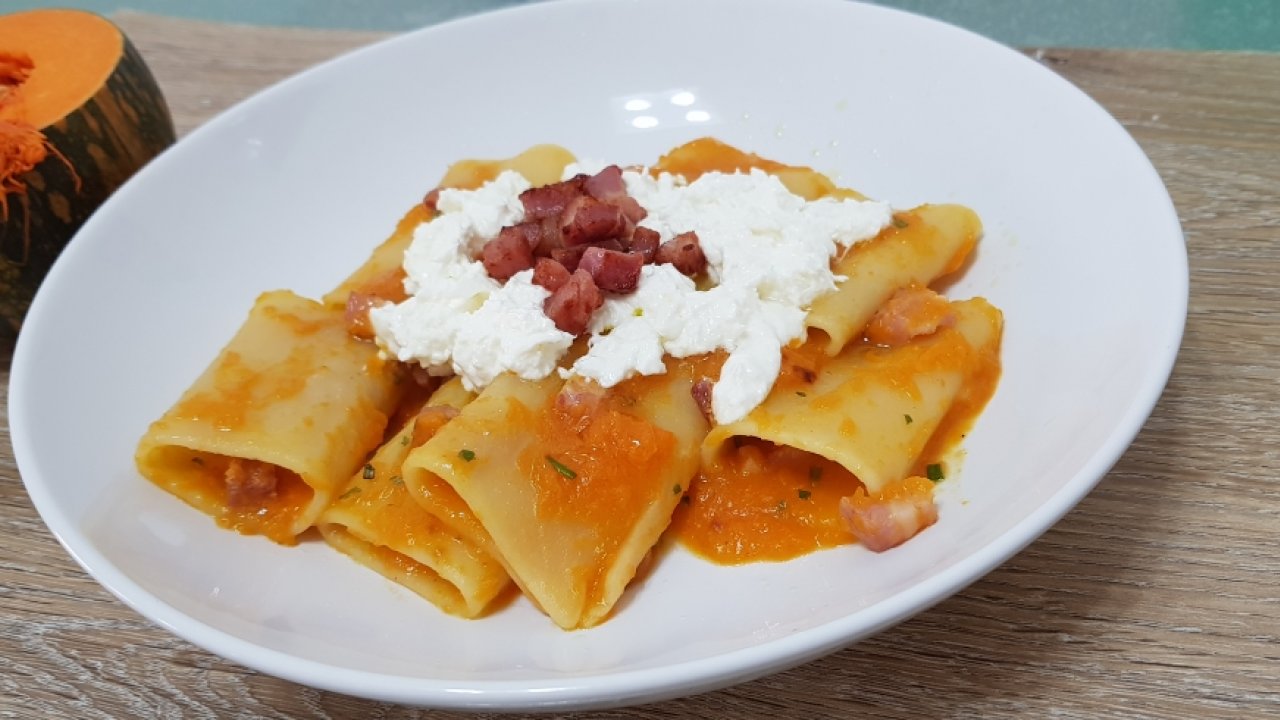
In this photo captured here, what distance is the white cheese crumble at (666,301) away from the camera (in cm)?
262

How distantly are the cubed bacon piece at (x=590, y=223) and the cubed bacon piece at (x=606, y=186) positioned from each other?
0.14 meters

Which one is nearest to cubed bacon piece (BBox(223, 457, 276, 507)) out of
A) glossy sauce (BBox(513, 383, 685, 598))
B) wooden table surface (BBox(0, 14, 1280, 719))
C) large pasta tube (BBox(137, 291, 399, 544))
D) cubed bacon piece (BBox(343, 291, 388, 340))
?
large pasta tube (BBox(137, 291, 399, 544))

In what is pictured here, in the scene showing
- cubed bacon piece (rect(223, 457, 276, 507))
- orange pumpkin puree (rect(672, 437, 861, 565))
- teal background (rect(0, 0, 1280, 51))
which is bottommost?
teal background (rect(0, 0, 1280, 51))

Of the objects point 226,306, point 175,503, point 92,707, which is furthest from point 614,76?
point 92,707

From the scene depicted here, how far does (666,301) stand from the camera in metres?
2.73

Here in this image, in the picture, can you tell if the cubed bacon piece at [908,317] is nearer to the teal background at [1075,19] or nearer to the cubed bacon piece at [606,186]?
the cubed bacon piece at [606,186]

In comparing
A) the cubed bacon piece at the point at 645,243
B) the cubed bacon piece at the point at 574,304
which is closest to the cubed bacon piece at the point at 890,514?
the cubed bacon piece at the point at 574,304

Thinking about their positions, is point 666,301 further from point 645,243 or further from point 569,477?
point 569,477

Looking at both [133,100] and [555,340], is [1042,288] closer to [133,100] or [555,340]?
[555,340]

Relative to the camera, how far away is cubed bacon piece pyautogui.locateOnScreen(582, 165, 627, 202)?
3.04 m

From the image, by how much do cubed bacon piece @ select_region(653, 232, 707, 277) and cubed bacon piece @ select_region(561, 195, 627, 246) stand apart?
0.15 m

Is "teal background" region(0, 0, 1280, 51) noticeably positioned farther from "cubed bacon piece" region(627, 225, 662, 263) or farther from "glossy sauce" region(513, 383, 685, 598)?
"glossy sauce" region(513, 383, 685, 598)

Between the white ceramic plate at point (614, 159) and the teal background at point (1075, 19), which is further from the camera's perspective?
the teal background at point (1075, 19)

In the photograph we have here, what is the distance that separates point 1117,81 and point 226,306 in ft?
11.4
